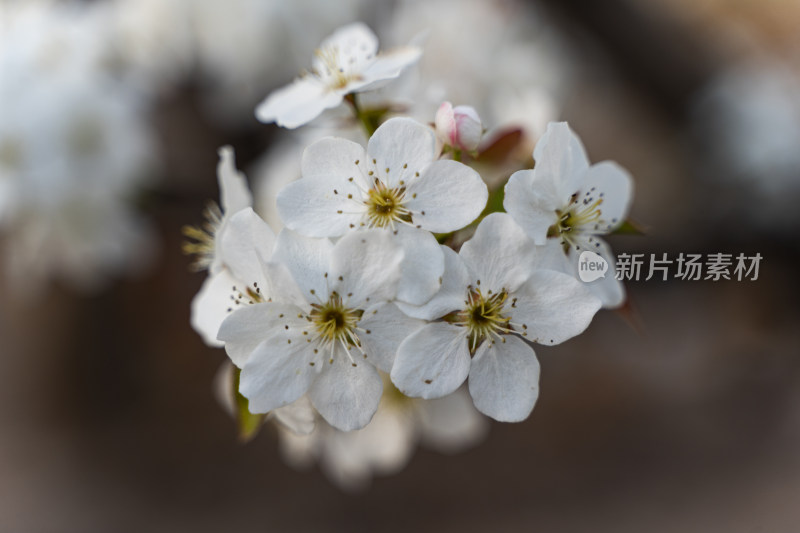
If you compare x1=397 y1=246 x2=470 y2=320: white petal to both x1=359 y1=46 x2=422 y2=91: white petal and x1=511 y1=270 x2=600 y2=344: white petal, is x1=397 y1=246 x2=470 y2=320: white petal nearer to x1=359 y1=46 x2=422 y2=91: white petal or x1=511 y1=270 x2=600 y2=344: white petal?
x1=511 y1=270 x2=600 y2=344: white petal

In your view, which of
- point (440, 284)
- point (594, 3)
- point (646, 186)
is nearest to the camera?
point (440, 284)

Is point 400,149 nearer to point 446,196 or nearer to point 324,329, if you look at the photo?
point 446,196

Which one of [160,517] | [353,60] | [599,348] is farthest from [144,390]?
[353,60]

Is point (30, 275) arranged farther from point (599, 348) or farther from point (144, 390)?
point (599, 348)

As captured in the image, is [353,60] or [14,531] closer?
[353,60]

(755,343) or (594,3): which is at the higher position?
(594,3)

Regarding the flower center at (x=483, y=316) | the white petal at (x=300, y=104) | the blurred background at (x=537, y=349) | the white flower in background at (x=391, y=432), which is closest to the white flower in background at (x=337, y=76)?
the white petal at (x=300, y=104)

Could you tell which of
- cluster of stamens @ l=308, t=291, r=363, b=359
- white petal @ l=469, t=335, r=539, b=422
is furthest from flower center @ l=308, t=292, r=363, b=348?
white petal @ l=469, t=335, r=539, b=422

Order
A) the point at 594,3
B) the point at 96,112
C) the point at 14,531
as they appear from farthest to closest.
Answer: the point at 14,531, the point at 594,3, the point at 96,112
